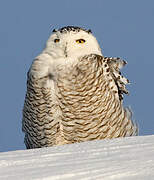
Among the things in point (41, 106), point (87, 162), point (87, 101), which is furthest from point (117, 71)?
point (87, 162)

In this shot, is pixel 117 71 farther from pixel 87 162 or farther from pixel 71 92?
pixel 87 162

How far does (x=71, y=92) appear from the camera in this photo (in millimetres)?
2395

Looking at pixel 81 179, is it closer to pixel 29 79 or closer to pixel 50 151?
pixel 50 151

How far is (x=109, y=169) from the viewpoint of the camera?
20.9 inches

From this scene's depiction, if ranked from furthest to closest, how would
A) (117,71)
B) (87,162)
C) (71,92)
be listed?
(117,71) → (71,92) → (87,162)

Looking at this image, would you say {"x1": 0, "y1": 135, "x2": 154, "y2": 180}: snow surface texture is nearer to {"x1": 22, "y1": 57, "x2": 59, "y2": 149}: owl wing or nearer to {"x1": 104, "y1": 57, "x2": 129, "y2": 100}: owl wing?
{"x1": 22, "y1": 57, "x2": 59, "y2": 149}: owl wing

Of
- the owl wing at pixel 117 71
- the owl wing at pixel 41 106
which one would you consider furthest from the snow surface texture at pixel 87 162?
the owl wing at pixel 117 71

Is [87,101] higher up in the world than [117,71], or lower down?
lower down

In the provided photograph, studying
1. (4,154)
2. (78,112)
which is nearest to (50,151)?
(4,154)

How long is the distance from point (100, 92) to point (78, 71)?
0.17 meters

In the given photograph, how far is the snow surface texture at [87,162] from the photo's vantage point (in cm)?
51

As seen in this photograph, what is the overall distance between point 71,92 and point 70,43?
28 cm

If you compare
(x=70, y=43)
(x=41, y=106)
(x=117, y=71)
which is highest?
(x=70, y=43)

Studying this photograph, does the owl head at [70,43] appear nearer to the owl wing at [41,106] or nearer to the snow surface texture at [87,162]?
the owl wing at [41,106]
